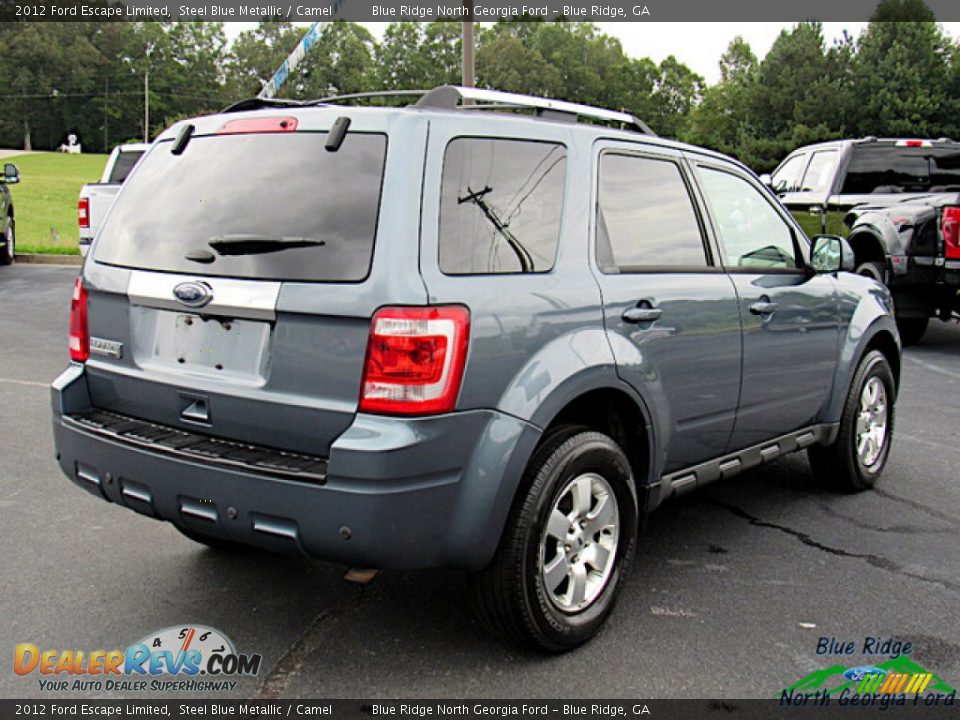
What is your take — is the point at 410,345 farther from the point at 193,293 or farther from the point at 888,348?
the point at 888,348

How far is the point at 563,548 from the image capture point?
3.41 m

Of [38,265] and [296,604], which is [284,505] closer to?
[296,604]

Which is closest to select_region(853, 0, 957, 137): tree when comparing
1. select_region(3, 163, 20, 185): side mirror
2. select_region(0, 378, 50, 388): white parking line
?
select_region(3, 163, 20, 185): side mirror

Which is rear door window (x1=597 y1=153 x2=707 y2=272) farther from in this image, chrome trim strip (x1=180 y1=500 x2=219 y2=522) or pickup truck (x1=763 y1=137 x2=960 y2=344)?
pickup truck (x1=763 y1=137 x2=960 y2=344)

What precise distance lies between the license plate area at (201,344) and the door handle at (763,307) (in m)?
2.24

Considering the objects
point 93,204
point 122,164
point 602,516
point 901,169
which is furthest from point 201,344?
point 122,164

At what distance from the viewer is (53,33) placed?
382ft

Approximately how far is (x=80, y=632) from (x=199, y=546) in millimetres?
908

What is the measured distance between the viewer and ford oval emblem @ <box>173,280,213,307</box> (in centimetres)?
321

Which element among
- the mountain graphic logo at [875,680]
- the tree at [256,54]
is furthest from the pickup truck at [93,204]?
the tree at [256,54]

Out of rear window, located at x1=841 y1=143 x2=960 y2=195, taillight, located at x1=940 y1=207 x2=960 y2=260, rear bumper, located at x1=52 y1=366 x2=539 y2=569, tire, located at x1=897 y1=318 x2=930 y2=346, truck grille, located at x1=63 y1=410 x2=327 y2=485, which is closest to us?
rear bumper, located at x1=52 y1=366 x2=539 y2=569

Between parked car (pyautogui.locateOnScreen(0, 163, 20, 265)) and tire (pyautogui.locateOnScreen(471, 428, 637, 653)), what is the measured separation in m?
15.0

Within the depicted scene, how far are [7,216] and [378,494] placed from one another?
1620 centimetres

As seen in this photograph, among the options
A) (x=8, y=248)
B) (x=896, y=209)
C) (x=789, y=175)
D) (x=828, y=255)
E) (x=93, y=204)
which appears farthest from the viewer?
(x=8, y=248)
